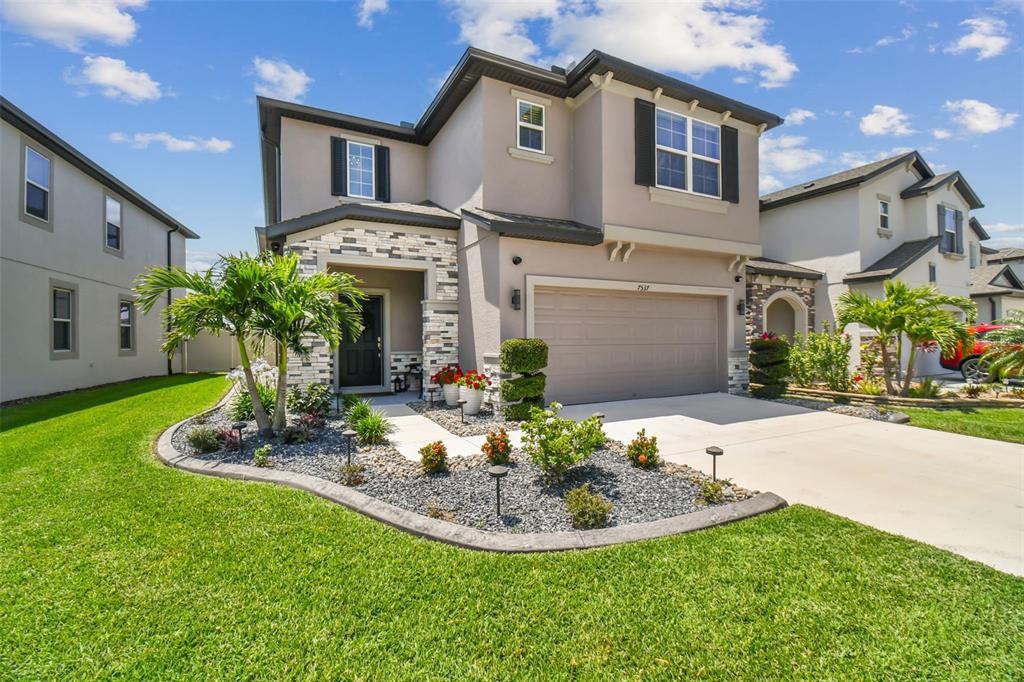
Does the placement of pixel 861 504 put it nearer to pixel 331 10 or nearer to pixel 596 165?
pixel 596 165

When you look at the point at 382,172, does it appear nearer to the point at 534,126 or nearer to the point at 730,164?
the point at 534,126

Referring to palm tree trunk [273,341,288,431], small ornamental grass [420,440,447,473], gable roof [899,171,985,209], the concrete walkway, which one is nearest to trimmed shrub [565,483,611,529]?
small ornamental grass [420,440,447,473]

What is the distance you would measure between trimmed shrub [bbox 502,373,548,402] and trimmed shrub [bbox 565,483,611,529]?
148 inches

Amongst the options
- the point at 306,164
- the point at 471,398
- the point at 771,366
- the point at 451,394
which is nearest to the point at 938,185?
the point at 771,366

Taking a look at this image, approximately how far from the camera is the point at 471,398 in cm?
787

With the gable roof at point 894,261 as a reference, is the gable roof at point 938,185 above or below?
above

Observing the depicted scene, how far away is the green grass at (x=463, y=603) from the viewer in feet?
7.20

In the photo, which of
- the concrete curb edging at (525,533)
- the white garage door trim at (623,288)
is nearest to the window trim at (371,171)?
the white garage door trim at (623,288)

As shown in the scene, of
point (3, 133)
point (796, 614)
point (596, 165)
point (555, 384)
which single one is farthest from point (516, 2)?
point (3, 133)

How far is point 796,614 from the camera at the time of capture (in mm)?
2531

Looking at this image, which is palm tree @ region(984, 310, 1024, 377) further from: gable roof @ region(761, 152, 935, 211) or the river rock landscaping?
gable roof @ region(761, 152, 935, 211)

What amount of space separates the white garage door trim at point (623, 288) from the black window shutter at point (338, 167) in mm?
6036

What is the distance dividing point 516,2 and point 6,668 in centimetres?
1011

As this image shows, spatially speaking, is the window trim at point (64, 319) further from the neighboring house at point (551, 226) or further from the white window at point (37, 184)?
the neighboring house at point (551, 226)
